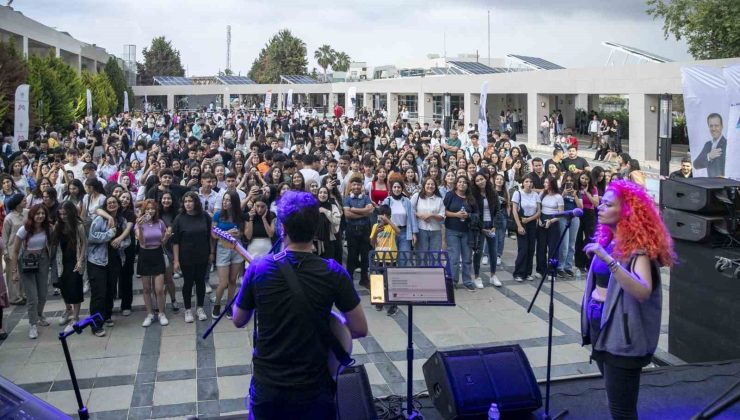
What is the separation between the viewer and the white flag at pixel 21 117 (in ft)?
51.6

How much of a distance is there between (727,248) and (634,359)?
2.78m

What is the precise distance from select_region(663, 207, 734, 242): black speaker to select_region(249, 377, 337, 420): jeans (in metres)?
4.50

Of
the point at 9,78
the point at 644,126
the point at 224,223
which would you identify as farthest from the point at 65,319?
the point at 644,126

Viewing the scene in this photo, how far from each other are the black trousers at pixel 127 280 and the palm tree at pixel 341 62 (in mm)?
92290

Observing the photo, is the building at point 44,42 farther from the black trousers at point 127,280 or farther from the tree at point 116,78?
the black trousers at point 127,280

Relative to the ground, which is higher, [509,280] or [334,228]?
[334,228]

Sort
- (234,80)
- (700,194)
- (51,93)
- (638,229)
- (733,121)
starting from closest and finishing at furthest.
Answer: (638,229) < (700,194) < (733,121) < (51,93) < (234,80)

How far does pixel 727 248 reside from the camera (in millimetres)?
6062

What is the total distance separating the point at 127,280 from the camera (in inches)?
328

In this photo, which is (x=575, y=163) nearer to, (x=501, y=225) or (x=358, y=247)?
(x=501, y=225)

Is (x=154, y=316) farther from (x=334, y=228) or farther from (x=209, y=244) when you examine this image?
(x=334, y=228)

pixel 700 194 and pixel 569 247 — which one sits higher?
pixel 700 194

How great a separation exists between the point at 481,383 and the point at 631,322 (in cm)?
140

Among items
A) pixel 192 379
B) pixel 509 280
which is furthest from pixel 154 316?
pixel 509 280
